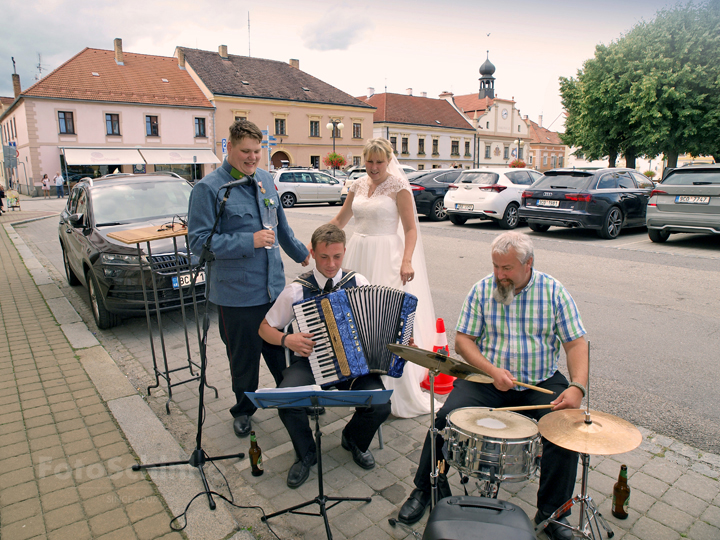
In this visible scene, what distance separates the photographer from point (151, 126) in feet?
137

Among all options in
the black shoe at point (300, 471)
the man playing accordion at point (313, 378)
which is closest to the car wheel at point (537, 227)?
the man playing accordion at point (313, 378)

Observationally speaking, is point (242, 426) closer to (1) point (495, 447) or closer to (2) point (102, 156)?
(1) point (495, 447)

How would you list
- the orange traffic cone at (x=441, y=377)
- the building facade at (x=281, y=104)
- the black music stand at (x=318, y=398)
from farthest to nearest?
1. the building facade at (x=281, y=104)
2. the orange traffic cone at (x=441, y=377)
3. the black music stand at (x=318, y=398)

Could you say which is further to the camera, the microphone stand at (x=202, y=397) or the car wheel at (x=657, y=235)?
the car wheel at (x=657, y=235)

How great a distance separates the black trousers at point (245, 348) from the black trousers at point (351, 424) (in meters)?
0.45

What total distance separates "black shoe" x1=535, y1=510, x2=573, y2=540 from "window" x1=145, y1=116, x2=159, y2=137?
1771 inches

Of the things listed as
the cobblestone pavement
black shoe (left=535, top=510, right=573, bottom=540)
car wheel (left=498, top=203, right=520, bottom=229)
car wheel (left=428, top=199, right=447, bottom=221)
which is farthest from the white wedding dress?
car wheel (left=428, top=199, right=447, bottom=221)

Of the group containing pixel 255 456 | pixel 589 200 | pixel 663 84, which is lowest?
pixel 255 456

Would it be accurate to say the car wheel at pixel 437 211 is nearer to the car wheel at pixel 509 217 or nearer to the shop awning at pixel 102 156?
the car wheel at pixel 509 217

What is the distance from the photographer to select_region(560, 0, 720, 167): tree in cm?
2441

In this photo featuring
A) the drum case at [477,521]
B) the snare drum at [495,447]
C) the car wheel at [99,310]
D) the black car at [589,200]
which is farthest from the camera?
the black car at [589,200]

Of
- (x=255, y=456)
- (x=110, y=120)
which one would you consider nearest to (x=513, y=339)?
(x=255, y=456)

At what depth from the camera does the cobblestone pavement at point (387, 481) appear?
264 cm

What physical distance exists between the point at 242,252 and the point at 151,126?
143 feet
